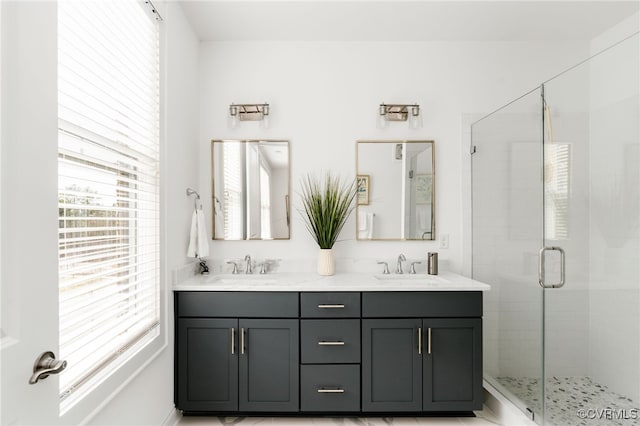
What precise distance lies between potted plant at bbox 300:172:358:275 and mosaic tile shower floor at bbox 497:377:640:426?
4.61 ft

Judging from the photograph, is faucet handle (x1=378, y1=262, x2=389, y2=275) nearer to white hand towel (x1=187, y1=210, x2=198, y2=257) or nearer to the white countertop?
the white countertop

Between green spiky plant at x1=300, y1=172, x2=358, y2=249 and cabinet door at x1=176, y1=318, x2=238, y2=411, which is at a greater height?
green spiky plant at x1=300, y1=172, x2=358, y2=249

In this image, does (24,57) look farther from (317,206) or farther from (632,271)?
(632,271)

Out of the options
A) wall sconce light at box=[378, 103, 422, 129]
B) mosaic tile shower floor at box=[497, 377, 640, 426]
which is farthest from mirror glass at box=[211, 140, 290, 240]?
mosaic tile shower floor at box=[497, 377, 640, 426]

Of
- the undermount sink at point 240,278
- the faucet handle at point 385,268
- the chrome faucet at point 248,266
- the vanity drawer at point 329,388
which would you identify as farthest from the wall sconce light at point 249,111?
the vanity drawer at point 329,388

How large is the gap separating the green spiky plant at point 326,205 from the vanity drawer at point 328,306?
0.47 metres

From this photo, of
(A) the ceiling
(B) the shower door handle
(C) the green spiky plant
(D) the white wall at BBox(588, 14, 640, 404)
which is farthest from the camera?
(C) the green spiky plant

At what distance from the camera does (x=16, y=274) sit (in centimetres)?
94

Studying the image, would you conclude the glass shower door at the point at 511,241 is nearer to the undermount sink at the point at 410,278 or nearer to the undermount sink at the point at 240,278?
the undermount sink at the point at 410,278

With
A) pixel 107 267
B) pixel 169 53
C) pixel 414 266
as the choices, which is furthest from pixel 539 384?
pixel 169 53

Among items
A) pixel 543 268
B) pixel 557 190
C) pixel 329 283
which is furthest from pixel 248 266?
pixel 557 190

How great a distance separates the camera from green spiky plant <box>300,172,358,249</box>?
8.44 feet

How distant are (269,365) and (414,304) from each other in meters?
0.95

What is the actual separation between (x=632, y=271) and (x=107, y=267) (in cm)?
227
